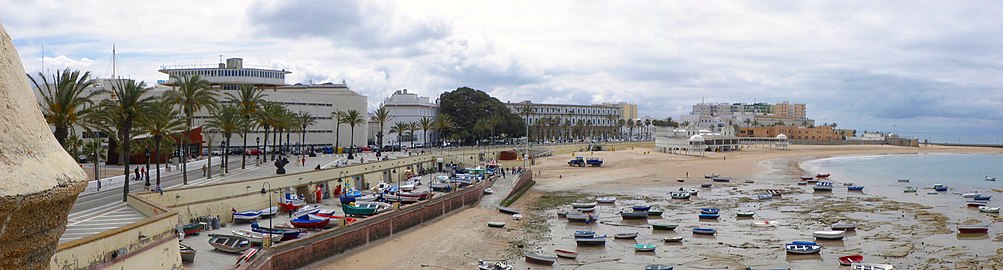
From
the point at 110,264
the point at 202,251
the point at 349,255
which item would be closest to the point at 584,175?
the point at 349,255

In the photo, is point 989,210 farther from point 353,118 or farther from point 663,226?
point 353,118

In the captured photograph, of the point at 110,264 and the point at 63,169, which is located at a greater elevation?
the point at 63,169

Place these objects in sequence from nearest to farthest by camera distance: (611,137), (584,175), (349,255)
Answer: (349,255) → (584,175) → (611,137)

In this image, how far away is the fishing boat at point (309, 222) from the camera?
3722 cm

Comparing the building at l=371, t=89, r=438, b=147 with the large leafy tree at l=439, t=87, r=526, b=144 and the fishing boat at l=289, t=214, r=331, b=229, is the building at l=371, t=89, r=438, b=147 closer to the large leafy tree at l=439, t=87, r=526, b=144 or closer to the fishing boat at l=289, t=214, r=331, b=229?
the large leafy tree at l=439, t=87, r=526, b=144

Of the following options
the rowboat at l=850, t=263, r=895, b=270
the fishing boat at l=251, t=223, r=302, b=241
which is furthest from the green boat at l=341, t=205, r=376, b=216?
the rowboat at l=850, t=263, r=895, b=270

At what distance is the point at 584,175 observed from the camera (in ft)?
284

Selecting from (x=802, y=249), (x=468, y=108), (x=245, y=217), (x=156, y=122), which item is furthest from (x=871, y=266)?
(x=468, y=108)

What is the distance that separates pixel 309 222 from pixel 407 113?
350 feet

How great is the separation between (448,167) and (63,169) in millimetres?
83450

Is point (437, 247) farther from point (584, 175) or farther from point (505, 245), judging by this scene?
point (584, 175)

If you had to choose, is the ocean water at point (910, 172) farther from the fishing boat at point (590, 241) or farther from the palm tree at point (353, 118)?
the palm tree at point (353, 118)

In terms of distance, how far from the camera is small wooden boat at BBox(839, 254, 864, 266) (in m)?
33.6

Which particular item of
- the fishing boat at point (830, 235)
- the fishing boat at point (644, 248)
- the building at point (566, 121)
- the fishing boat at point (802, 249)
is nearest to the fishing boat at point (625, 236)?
the fishing boat at point (644, 248)
